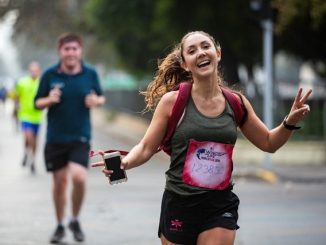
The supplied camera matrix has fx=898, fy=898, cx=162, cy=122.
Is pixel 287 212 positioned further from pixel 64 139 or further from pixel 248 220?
pixel 64 139

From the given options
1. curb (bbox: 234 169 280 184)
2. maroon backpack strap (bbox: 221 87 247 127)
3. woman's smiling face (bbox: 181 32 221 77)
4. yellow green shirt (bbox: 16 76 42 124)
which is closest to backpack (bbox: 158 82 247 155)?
maroon backpack strap (bbox: 221 87 247 127)

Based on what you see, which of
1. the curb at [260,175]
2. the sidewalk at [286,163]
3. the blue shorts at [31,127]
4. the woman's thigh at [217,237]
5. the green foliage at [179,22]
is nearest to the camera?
the woman's thigh at [217,237]

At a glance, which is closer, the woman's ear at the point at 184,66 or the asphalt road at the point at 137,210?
the woman's ear at the point at 184,66

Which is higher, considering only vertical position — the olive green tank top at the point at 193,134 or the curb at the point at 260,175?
the olive green tank top at the point at 193,134

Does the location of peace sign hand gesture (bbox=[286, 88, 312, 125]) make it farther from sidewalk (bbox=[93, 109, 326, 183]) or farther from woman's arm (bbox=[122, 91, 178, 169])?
sidewalk (bbox=[93, 109, 326, 183])

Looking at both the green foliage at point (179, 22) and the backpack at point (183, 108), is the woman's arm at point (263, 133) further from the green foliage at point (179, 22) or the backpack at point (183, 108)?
the green foliage at point (179, 22)

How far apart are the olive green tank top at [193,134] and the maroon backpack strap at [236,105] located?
47 mm

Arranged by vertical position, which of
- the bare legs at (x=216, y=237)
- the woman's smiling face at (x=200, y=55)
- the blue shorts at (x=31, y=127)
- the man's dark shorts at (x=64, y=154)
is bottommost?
the blue shorts at (x=31, y=127)

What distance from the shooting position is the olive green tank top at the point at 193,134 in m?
5.05

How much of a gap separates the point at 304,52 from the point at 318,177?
10.6 m

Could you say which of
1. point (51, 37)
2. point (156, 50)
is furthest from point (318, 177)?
point (51, 37)

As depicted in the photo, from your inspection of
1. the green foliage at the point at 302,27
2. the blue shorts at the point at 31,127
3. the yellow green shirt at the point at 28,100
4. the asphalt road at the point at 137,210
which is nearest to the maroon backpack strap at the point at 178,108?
the asphalt road at the point at 137,210

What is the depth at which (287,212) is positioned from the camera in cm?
1094

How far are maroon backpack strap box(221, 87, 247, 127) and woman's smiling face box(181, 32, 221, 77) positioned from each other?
20cm
